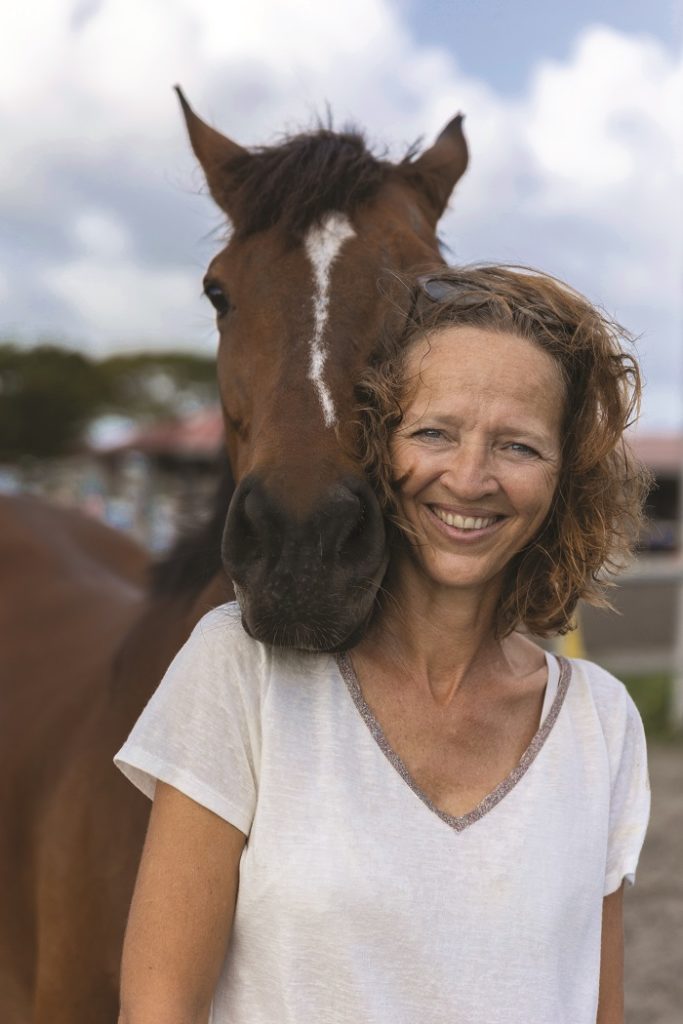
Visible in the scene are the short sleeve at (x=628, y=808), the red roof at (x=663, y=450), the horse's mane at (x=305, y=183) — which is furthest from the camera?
the red roof at (x=663, y=450)

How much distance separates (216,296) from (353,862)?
4.25 ft

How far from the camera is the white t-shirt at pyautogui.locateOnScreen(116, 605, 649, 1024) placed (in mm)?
1167

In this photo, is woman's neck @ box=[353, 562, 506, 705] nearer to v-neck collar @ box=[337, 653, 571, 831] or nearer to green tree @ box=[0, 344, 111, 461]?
v-neck collar @ box=[337, 653, 571, 831]

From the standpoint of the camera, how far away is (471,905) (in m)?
1.22

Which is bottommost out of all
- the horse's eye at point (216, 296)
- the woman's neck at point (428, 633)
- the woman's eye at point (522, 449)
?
the woman's neck at point (428, 633)

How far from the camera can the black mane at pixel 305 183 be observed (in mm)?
1993

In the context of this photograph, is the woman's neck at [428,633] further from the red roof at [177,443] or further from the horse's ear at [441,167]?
the red roof at [177,443]

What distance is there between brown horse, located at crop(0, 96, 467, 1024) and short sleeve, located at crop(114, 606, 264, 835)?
2.5 inches

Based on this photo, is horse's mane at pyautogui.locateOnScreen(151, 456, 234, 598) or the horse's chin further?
horse's mane at pyautogui.locateOnScreen(151, 456, 234, 598)

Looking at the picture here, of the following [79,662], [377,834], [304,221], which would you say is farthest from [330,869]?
[79,662]

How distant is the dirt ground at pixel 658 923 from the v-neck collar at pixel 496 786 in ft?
8.97

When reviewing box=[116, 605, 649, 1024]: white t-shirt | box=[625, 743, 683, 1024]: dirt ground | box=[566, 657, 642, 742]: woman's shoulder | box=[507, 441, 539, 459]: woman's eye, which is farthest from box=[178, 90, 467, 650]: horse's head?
box=[625, 743, 683, 1024]: dirt ground

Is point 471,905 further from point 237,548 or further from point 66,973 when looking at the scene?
point 66,973

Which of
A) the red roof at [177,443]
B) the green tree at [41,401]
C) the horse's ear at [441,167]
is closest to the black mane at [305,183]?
the horse's ear at [441,167]
